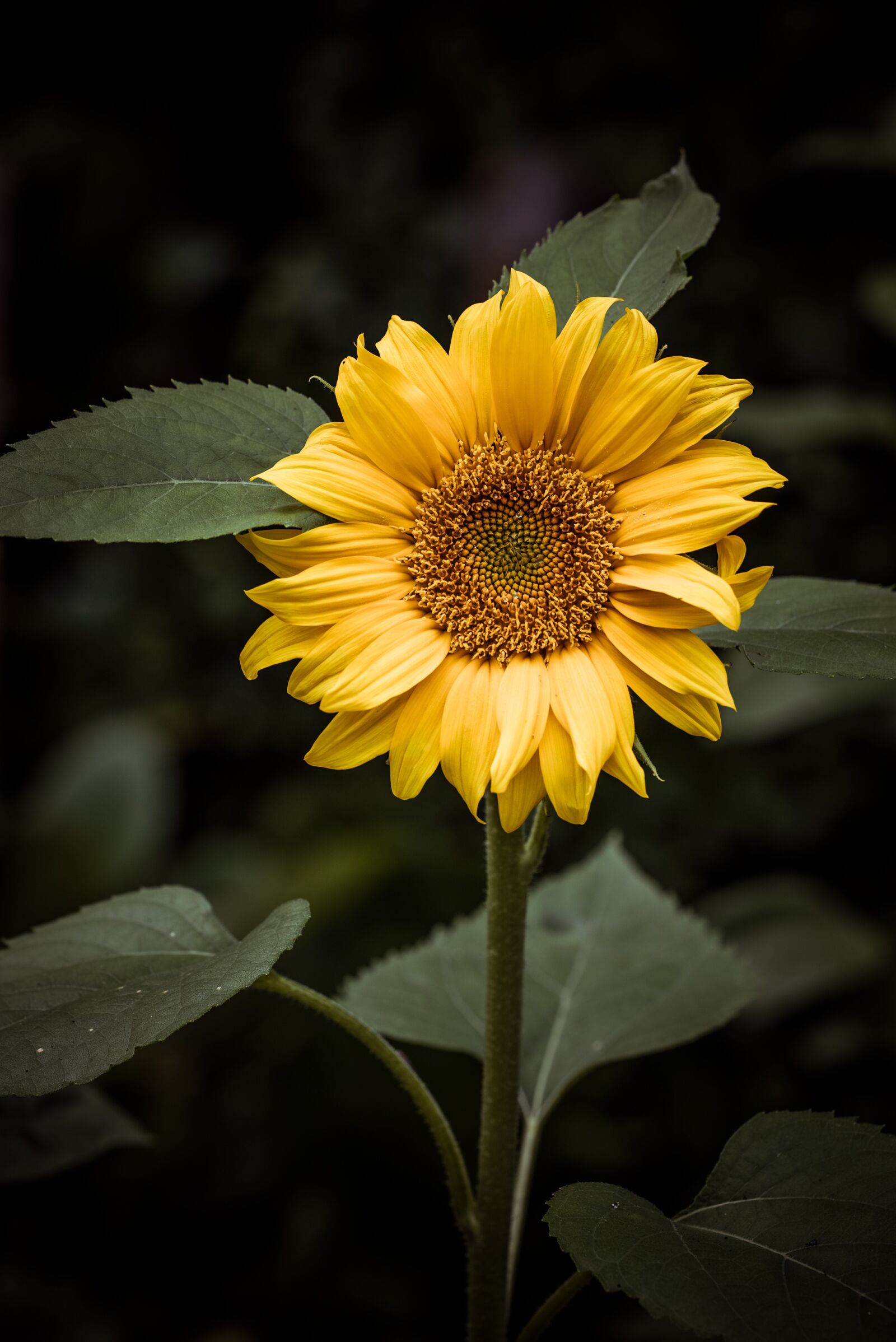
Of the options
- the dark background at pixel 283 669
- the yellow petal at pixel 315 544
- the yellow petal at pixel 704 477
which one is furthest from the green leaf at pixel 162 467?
the dark background at pixel 283 669

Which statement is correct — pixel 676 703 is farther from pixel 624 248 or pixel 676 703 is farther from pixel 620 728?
pixel 624 248

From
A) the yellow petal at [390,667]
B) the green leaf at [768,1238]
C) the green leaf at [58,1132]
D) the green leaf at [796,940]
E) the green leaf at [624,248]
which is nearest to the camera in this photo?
the green leaf at [768,1238]

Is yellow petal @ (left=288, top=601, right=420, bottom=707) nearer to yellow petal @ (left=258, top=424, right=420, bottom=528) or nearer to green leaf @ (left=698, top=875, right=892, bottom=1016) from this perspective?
yellow petal @ (left=258, top=424, right=420, bottom=528)

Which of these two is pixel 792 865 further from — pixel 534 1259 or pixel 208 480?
pixel 208 480

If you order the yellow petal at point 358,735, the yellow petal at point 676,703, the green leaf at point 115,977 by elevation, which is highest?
the yellow petal at point 358,735

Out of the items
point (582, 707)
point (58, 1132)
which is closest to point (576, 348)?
point (582, 707)

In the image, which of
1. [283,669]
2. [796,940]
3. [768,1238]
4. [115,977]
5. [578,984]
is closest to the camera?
[768,1238]

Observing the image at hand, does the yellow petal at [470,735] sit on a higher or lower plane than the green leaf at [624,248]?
lower

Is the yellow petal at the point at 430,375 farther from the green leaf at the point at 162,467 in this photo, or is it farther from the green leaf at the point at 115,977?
the green leaf at the point at 115,977
